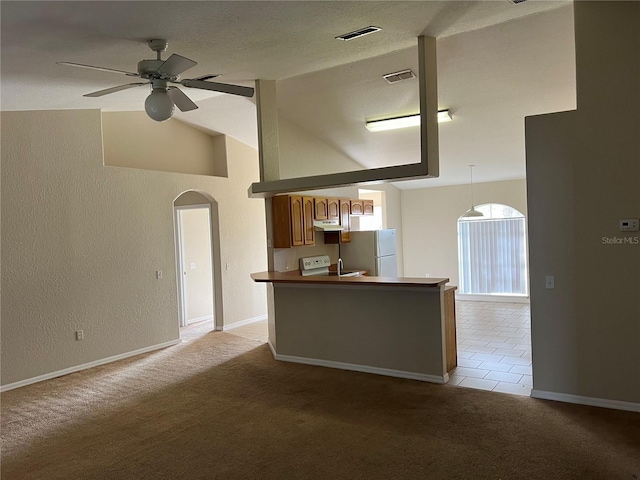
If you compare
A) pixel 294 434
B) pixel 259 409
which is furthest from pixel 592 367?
pixel 259 409

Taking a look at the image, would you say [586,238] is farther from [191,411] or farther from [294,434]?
[191,411]

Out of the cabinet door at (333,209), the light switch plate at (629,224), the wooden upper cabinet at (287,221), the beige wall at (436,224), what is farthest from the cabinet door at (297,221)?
the beige wall at (436,224)

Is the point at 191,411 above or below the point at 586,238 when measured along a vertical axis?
below

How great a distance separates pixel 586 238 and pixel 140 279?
499cm

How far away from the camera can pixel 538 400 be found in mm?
3826

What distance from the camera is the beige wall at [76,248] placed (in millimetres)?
4793

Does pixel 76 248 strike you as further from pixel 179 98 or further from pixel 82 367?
pixel 179 98

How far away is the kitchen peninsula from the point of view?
4461mm

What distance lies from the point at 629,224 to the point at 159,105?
11.3 ft

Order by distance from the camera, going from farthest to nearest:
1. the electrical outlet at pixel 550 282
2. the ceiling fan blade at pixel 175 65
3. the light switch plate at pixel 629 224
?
the electrical outlet at pixel 550 282
the light switch plate at pixel 629 224
the ceiling fan blade at pixel 175 65

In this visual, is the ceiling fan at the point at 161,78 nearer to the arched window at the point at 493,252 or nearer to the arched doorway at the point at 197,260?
the arched doorway at the point at 197,260

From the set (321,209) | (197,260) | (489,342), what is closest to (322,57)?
(321,209)

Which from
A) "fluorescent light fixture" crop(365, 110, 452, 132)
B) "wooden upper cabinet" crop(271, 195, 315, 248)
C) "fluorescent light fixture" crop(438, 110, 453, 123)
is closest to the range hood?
"wooden upper cabinet" crop(271, 195, 315, 248)

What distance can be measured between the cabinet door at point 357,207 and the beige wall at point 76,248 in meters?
2.38
